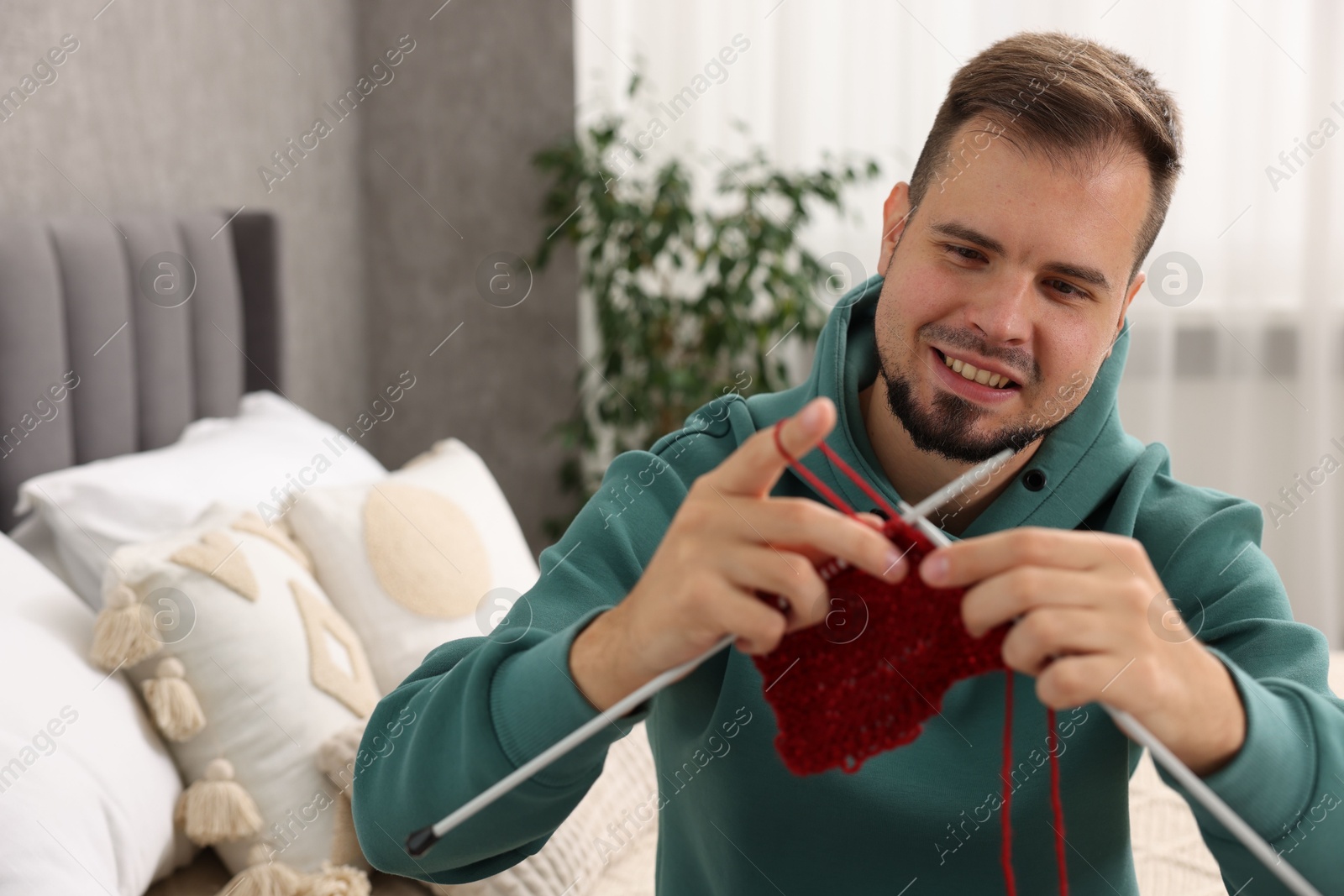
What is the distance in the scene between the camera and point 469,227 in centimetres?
322

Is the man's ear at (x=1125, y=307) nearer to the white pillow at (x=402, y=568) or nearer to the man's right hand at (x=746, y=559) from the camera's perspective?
the man's right hand at (x=746, y=559)

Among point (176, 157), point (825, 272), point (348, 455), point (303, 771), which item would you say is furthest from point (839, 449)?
point (825, 272)

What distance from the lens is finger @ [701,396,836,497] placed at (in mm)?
671

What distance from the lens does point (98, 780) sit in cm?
118

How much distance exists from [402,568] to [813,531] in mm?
1006

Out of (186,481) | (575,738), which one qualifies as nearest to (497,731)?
(575,738)

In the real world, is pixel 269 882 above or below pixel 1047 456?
below

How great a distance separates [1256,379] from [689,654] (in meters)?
2.89

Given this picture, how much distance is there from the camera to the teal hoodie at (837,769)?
2.73 ft

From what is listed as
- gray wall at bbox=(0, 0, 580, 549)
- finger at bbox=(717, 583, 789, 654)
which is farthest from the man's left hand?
gray wall at bbox=(0, 0, 580, 549)

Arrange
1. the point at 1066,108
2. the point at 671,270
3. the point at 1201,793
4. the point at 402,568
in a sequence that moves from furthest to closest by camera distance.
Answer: the point at 671,270 → the point at 402,568 → the point at 1066,108 → the point at 1201,793

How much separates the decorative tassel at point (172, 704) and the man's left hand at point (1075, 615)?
957mm

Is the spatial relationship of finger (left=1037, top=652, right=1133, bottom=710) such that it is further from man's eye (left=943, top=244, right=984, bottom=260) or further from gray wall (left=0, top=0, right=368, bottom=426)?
gray wall (left=0, top=0, right=368, bottom=426)

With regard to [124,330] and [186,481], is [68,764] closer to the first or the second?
[186,481]
